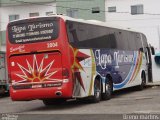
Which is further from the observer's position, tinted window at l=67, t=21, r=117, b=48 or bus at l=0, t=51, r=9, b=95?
bus at l=0, t=51, r=9, b=95

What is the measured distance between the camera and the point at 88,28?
66.9ft

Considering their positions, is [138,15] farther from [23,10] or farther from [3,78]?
[3,78]

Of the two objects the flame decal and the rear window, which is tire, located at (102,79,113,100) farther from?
the rear window

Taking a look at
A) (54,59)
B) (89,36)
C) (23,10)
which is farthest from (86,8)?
(54,59)

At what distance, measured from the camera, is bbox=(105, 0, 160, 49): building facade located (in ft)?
160

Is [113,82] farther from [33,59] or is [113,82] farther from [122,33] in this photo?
[33,59]

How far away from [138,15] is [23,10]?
1274 centimetres

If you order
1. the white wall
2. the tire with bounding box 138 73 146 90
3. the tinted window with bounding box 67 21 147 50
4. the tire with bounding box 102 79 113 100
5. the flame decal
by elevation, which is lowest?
the tire with bounding box 138 73 146 90

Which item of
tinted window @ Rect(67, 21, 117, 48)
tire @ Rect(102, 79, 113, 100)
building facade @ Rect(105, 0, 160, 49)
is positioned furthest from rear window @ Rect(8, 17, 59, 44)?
building facade @ Rect(105, 0, 160, 49)

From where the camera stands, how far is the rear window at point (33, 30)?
1844 centimetres

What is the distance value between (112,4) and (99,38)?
29.9 meters

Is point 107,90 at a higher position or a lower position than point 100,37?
lower

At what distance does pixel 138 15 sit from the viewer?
164 ft

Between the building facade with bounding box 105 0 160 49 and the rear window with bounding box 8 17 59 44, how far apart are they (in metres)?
30.7
